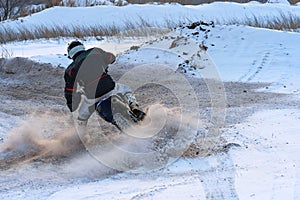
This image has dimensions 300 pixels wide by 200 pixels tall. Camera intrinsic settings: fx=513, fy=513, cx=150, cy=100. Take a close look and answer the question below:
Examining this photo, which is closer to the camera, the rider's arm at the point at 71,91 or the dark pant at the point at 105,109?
the dark pant at the point at 105,109

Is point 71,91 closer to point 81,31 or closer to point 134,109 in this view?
point 134,109

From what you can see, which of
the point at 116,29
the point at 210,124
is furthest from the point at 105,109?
the point at 116,29

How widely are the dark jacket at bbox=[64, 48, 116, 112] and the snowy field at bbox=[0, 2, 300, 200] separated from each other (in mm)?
800

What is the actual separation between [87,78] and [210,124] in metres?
1.70

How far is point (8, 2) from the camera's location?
23875 mm

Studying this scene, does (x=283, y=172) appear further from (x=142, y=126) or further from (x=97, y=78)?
(x=97, y=78)

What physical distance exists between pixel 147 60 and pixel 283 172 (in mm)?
6961

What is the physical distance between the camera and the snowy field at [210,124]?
462cm

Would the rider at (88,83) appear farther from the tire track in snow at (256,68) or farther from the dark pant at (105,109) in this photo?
the tire track in snow at (256,68)

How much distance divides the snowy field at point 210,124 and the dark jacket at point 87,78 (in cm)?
80

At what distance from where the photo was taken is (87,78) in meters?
6.20

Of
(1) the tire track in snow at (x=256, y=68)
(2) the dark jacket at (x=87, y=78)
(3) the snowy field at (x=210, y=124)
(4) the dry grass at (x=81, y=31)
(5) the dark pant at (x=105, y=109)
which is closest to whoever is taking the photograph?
(3) the snowy field at (x=210, y=124)

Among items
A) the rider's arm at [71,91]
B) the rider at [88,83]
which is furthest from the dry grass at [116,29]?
the rider's arm at [71,91]

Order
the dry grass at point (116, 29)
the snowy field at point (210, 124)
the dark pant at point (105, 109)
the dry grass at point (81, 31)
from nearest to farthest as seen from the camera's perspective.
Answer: the snowy field at point (210, 124) < the dark pant at point (105, 109) < the dry grass at point (116, 29) < the dry grass at point (81, 31)
